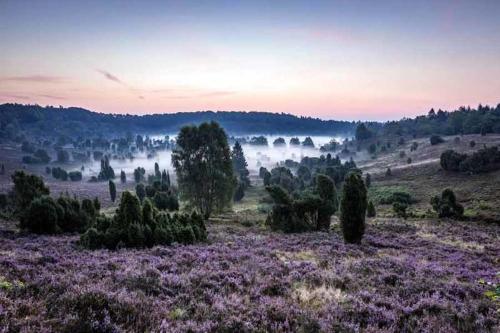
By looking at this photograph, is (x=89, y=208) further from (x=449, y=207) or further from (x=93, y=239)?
(x=449, y=207)

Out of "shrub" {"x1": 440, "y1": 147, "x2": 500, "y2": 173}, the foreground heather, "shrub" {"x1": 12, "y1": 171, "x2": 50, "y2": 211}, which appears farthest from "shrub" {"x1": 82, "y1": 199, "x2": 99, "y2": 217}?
"shrub" {"x1": 440, "y1": 147, "x2": 500, "y2": 173}

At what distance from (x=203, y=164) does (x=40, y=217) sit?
28.0 m

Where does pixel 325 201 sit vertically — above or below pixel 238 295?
below

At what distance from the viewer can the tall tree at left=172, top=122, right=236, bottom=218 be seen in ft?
188

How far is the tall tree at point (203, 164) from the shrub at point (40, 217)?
25553 mm

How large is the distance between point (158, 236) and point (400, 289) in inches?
669

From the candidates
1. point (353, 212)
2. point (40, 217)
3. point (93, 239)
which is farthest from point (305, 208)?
point (40, 217)

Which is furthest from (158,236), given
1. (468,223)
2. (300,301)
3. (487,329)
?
(468,223)

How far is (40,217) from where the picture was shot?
31953 mm

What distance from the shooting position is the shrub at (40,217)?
3184 centimetres

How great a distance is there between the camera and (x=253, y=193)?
14262cm

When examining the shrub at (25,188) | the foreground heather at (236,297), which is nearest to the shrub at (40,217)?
the shrub at (25,188)

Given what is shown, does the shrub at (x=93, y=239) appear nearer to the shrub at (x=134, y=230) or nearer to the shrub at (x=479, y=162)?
the shrub at (x=134, y=230)

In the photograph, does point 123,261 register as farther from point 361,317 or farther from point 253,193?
point 253,193
